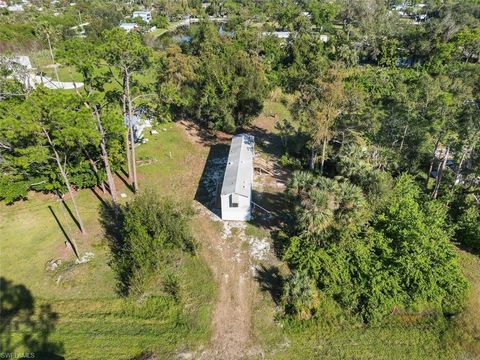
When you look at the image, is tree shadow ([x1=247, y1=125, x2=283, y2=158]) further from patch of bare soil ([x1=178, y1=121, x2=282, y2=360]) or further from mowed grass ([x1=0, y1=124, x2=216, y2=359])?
patch of bare soil ([x1=178, y1=121, x2=282, y2=360])

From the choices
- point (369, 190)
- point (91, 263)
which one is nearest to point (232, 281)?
point (91, 263)

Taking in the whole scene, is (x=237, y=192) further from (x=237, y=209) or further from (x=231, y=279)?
(x=231, y=279)

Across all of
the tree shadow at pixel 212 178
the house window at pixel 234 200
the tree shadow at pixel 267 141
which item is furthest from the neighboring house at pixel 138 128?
the house window at pixel 234 200

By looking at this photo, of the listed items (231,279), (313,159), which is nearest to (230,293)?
(231,279)

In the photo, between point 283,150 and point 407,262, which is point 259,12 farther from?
point 407,262

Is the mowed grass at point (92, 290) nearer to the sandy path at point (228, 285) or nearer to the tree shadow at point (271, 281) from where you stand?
the sandy path at point (228, 285)

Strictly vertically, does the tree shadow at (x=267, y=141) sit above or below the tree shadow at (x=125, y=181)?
above
